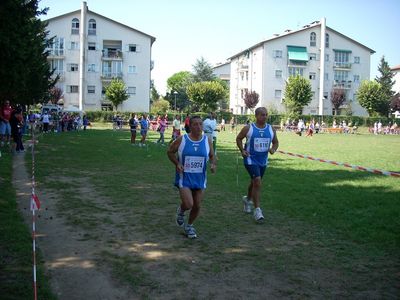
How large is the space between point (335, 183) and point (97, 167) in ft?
25.5

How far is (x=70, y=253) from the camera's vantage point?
6055mm

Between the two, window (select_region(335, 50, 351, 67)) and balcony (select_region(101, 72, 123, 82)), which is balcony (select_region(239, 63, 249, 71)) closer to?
window (select_region(335, 50, 351, 67))

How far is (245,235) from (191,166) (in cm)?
139

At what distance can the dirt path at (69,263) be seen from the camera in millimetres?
4742

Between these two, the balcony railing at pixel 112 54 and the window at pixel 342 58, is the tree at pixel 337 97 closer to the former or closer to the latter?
the window at pixel 342 58

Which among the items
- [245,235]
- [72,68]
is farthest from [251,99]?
[245,235]

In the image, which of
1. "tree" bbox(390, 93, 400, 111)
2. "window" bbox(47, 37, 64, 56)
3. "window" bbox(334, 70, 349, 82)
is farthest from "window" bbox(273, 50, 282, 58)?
"window" bbox(47, 37, 64, 56)

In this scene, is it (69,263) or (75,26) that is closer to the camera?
(69,263)

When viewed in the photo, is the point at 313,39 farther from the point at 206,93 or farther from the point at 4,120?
the point at 4,120

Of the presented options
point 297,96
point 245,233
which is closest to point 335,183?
point 245,233

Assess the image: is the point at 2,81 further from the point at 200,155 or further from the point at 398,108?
the point at 398,108

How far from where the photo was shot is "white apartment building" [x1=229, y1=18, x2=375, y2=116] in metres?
74.1

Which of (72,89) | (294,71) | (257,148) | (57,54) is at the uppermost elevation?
(57,54)

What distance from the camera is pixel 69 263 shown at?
564cm
